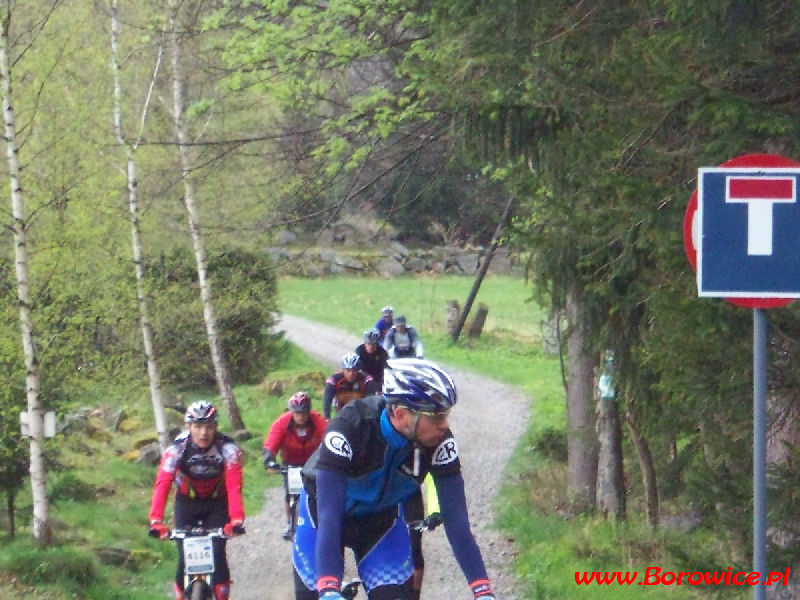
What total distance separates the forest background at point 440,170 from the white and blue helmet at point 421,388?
2760 mm

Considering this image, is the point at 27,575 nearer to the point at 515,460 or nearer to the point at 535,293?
the point at 535,293

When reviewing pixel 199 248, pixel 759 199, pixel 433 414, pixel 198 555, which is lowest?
pixel 198 555

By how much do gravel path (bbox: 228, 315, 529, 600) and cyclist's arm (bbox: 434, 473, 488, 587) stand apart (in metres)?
6.01

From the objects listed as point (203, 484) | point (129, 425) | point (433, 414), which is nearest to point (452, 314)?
point (129, 425)

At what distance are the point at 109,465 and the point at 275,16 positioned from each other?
7994mm

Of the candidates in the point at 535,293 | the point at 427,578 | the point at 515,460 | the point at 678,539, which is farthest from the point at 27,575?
the point at 515,460

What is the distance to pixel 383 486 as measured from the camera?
187 inches

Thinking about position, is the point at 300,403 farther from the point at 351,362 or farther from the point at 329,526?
the point at 329,526

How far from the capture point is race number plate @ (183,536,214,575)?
787 centimetres

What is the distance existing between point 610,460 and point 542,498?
1.80m

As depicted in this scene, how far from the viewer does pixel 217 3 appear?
578 inches

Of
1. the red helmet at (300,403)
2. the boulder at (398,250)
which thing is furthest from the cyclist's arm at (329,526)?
the boulder at (398,250)

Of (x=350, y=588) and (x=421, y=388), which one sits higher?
(x=421, y=388)

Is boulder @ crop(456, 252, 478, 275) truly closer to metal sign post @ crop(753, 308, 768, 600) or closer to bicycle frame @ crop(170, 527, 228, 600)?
bicycle frame @ crop(170, 527, 228, 600)
